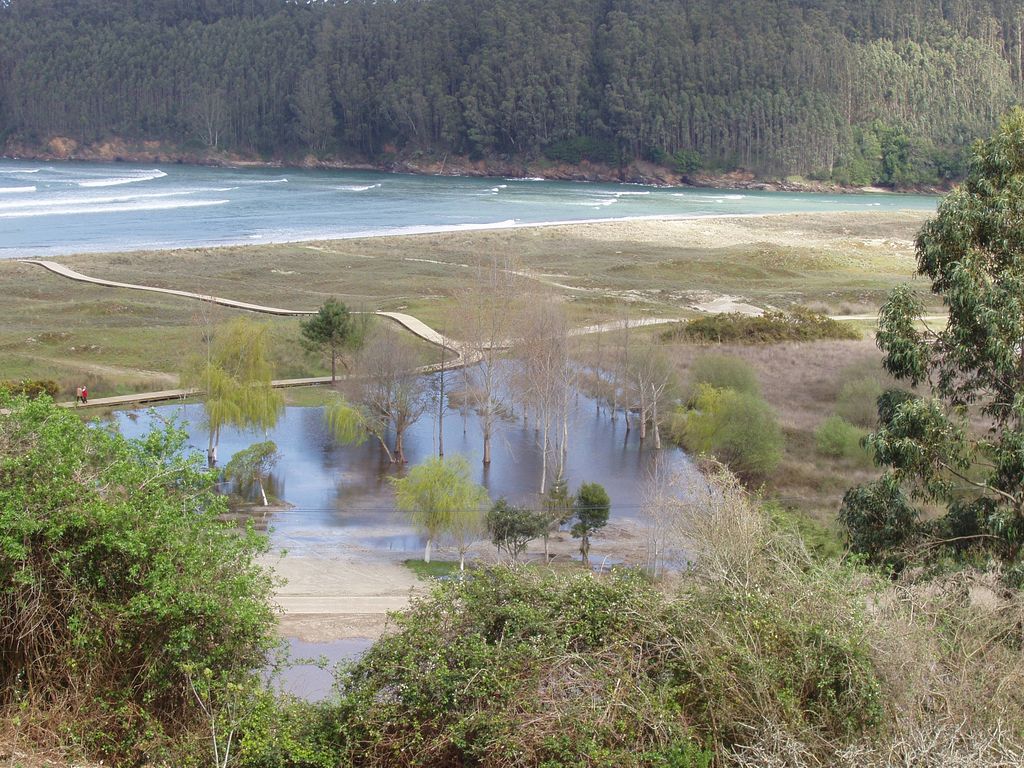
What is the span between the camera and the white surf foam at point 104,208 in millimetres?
93762

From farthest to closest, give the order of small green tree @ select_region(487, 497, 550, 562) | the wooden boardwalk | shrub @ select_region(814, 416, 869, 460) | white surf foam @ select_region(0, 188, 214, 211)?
1. white surf foam @ select_region(0, 188, 214, 211)
2. the wooden boardwalk
3. shrub @ select_region(814, 416, 869, 460)
4. small green tree @ select_region(487, 497, 550, 562)

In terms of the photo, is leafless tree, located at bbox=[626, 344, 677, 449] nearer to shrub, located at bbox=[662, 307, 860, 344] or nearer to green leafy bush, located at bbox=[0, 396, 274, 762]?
shrub, located at bbox=[662, 307, 860, 344]

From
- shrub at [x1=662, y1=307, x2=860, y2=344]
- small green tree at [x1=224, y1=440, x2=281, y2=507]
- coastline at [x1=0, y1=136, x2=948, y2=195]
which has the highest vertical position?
coastline at [x1=0, y1=136, x2=948, y2=195]

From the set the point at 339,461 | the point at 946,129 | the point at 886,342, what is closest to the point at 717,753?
the point at 886,342

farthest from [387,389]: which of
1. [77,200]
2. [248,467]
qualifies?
[77,200]

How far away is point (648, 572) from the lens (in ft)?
69.5

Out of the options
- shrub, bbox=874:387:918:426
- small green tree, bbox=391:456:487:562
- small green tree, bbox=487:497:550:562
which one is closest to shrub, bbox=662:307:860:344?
small green tree, bbox=391:456:487:562

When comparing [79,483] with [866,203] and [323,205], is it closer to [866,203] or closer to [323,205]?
[323,205]

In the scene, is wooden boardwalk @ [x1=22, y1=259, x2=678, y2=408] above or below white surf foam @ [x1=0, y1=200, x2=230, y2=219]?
below

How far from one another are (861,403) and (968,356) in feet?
55.4

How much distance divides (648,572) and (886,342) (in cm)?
661

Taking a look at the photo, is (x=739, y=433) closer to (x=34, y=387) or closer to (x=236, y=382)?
(x=236, y=382)

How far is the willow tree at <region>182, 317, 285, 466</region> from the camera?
1240 inches

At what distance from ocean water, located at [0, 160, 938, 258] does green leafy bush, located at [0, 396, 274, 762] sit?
63360 mm
